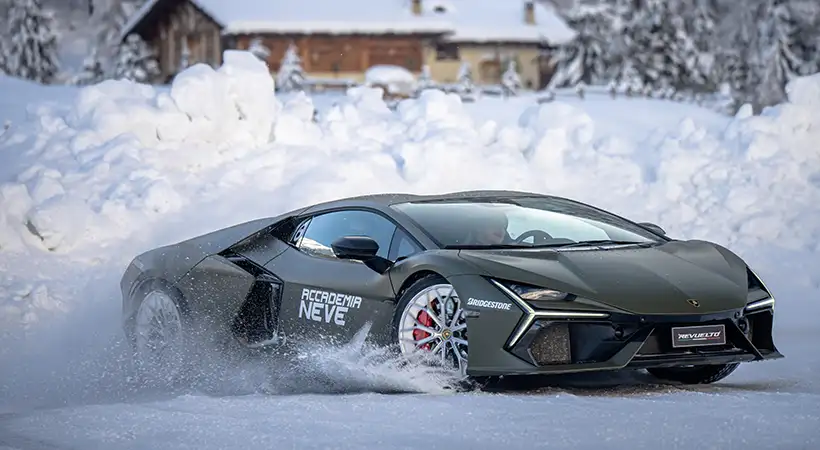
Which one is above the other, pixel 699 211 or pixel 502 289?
pixel 502 289

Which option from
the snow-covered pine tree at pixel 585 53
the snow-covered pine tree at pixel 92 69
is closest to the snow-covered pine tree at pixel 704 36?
the snow-covered pine tree at pixel 585 53

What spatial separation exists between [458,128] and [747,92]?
32749 millimetres

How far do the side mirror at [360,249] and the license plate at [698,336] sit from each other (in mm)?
1586

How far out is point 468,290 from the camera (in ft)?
21.8

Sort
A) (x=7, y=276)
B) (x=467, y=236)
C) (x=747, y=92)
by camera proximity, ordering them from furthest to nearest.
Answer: (x=747, y=92)
(x=7, y=276)
(x=467, y=236)

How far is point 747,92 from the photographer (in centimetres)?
4662

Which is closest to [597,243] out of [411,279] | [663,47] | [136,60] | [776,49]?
[411,279]

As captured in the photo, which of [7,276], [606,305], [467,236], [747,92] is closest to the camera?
[606,305]

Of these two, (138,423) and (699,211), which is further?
(699,211)

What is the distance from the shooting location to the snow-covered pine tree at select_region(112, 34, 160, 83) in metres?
56.1

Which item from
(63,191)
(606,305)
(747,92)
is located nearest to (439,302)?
(606,305)

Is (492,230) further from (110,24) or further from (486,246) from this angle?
(110,24)

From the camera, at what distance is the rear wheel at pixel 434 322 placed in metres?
6.72

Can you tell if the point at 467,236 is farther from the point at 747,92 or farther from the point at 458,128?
the point at 747,92
